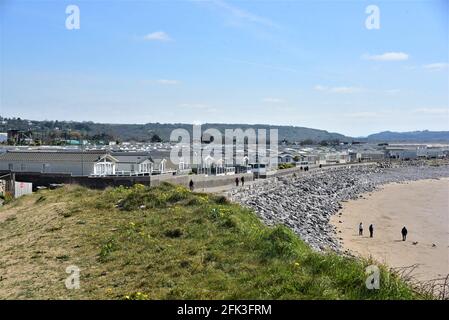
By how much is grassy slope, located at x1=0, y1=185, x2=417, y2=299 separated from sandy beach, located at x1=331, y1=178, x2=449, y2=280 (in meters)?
4.39

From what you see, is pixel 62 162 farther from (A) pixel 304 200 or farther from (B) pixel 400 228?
(B) pixel 400 228

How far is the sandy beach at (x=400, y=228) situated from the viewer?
2212 cm

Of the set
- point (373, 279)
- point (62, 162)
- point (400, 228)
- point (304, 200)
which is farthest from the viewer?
point (304, 200)

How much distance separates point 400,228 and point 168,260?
84.5 feet

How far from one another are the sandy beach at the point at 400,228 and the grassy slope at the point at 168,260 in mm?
4394

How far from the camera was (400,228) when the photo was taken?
31.2m

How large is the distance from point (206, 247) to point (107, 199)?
9.49 meters

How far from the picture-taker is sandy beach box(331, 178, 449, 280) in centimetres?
2212

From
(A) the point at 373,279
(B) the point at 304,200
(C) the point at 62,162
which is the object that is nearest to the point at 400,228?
(B) the point at 304,200

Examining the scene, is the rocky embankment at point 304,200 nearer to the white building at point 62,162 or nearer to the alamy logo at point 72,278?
the white building at point 62,162

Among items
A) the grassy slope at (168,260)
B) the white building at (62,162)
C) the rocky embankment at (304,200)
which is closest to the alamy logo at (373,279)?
the grassy slope at (168,260)

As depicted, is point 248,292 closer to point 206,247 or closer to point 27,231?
point 206,247

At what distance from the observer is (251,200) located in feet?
102
